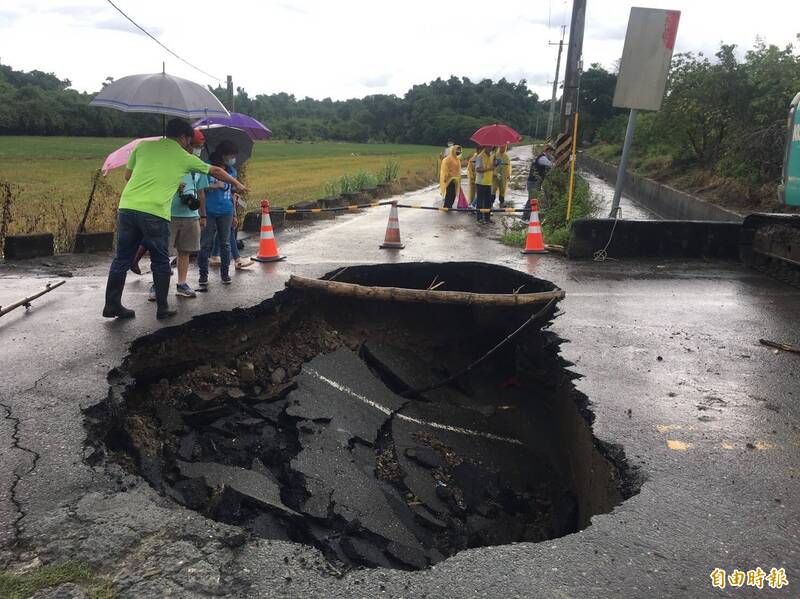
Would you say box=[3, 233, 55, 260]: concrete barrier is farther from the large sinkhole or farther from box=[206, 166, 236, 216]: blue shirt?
the large sinkhole

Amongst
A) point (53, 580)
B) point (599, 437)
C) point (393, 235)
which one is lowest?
point (53, 580)

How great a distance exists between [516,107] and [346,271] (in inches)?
4416

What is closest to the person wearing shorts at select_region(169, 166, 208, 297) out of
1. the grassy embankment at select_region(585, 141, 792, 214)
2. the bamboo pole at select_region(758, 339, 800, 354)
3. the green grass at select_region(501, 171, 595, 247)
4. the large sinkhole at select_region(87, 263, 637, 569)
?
the large sinkhole at select_region(87, 263, 637, 569)

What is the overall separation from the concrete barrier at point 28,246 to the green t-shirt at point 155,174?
4892 mm

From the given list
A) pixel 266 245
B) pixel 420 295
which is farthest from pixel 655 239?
pixel 266 245

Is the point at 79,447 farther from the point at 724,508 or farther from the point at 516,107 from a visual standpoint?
the point at 516,107

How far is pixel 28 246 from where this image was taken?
970 cm

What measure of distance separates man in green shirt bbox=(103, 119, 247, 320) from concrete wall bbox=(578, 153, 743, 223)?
33.4ft

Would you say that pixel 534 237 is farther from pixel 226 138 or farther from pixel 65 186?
pixel 65 186

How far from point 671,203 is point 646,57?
11310 mm

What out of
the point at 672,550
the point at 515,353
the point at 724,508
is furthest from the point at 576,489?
the point at 515,353

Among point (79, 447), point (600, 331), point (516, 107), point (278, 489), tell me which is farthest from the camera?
point (516, 107)

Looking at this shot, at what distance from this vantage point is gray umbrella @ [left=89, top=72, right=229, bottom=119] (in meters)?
5.79

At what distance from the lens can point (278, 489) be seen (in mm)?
4328
